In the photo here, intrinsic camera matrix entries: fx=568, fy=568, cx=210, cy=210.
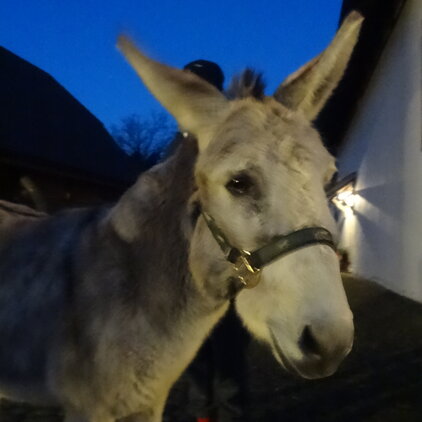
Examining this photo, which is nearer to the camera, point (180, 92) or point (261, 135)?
point (261, 135)

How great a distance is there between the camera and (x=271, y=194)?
6.49 feet

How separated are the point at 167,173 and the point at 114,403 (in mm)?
1053

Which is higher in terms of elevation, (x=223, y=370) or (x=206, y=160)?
(x=206, y=160)

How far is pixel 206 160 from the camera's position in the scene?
2.18m

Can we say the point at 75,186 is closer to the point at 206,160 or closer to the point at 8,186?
the point at 8,186

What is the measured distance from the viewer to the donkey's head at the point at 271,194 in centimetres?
186

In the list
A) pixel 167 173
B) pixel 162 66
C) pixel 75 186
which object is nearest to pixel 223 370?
pixel 167 173

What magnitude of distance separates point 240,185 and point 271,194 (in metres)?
0.13

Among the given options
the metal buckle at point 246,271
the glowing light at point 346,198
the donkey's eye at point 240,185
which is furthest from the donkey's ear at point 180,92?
the glowing light at point 346,198

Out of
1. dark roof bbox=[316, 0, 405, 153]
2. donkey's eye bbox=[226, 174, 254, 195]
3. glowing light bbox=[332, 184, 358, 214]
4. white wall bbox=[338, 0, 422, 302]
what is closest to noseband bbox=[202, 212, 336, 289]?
donkey's eye bbox=[226, 174, 254, 195]

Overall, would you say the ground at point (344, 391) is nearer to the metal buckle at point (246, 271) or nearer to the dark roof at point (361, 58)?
the metal buckle at point (246, 271)

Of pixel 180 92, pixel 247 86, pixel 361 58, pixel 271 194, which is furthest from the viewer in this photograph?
pixel 361 58

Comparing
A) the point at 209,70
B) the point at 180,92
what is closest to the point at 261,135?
the point at 180,92

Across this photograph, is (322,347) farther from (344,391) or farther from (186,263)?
(344,391)
